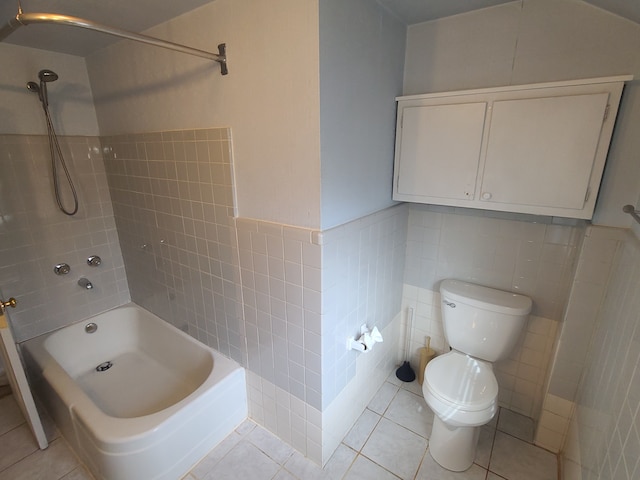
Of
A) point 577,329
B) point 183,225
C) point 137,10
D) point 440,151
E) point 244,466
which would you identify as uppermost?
point 137,10

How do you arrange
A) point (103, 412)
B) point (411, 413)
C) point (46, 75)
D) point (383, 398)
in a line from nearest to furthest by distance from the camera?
point (103, 412) < point (46, 75) < point (411, 413) < point (383, 398)

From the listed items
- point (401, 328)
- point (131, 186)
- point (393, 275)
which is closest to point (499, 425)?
point (401, 328)

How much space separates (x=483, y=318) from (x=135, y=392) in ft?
6.88

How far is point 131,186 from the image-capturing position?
6.50ft

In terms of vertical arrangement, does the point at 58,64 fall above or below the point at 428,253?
above

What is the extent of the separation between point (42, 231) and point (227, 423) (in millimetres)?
1649

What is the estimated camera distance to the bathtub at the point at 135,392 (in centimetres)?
134

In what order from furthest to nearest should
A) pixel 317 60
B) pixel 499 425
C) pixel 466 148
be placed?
A: pixel 499 425
pixel 466 148
pixel 317 60

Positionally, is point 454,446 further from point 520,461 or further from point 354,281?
point 354,281

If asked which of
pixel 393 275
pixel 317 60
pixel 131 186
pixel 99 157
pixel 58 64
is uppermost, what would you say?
pixel 58 64

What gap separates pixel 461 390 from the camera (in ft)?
4.92

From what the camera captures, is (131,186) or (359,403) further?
(131,186)

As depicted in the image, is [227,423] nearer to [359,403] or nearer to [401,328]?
[359,403]

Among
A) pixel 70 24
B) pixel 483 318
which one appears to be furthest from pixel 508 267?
pixel 70 24
